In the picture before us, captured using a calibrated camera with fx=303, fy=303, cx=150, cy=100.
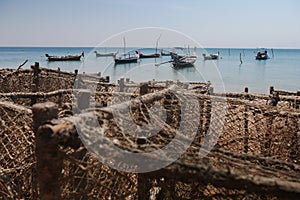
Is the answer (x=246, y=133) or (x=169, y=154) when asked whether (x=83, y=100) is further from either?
(x=169, y=154)

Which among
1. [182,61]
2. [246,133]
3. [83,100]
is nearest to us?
[83,100]

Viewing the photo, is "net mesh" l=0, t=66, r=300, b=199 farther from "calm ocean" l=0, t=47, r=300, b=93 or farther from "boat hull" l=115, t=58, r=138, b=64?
"boat hull" l=115, t=58, r=138, b=64

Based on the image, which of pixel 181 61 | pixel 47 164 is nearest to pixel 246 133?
pixel 47 164

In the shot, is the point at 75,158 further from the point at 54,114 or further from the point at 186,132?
the point at 186,132

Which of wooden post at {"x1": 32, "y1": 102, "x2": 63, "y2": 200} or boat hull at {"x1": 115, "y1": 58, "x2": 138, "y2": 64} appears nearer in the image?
wooden post at {"x1": 32, "y1": 102, "x2": 63, "y2": 200}

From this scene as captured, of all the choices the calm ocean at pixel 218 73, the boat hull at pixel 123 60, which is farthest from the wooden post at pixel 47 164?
the boat hull at pixel 123 60

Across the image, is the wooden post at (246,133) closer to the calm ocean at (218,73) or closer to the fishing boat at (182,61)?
the calm ocean at (218,73)

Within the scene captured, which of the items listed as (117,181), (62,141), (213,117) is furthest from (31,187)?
(213,117)

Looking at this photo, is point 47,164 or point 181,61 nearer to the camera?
point 47,164

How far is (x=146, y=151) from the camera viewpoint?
1.61 meters

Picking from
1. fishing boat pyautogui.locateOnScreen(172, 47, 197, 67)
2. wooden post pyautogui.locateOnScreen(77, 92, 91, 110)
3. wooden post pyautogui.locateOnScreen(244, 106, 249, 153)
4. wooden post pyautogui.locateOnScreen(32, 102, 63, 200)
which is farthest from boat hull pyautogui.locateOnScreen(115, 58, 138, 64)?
wooden post pyautogui.locateOnScreen(32, 102, 63, 200)

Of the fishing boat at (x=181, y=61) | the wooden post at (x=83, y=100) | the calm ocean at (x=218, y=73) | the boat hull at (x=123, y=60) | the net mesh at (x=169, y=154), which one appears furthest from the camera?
the boat hull at (x=123, y=60)

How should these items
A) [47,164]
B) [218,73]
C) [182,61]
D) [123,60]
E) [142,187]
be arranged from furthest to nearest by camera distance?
[123,60], [182,61], [218,73], [142,187], [47,164]

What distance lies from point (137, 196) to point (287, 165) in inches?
44.7
